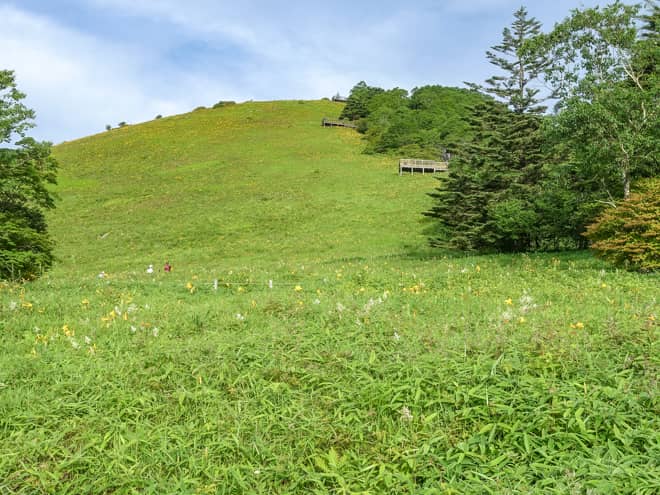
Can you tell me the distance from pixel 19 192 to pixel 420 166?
39695mm

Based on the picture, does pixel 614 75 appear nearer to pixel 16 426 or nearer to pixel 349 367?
pixel 349 367

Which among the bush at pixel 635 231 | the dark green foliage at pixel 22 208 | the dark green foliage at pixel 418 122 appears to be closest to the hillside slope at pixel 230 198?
the dark green foliage at pixel 418 122

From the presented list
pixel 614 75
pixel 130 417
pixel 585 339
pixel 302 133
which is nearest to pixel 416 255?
pixel 614 75

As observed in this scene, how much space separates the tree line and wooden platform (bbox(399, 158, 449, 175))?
61.6ft

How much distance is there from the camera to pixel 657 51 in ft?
50.4

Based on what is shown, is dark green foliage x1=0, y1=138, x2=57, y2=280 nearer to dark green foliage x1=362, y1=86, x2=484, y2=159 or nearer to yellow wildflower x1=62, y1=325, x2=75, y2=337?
yellow wildflower x1=62, y1=325, x2=75, y2=337

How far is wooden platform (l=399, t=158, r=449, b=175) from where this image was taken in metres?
50.6

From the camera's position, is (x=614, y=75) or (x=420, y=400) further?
(x=614, y=75)

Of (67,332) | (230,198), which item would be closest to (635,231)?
(67,332)

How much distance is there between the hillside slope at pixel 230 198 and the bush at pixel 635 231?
42.5ft

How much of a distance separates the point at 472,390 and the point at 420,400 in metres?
0.55

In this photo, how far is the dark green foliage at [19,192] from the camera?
16.6m

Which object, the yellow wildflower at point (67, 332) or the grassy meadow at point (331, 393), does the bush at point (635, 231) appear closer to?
the grassy meadow at point (331, 393)

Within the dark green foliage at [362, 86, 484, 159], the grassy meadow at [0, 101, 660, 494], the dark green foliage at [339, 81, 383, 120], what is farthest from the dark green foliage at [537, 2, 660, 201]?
the dark green foliage at [339, 81, 383, 120]
